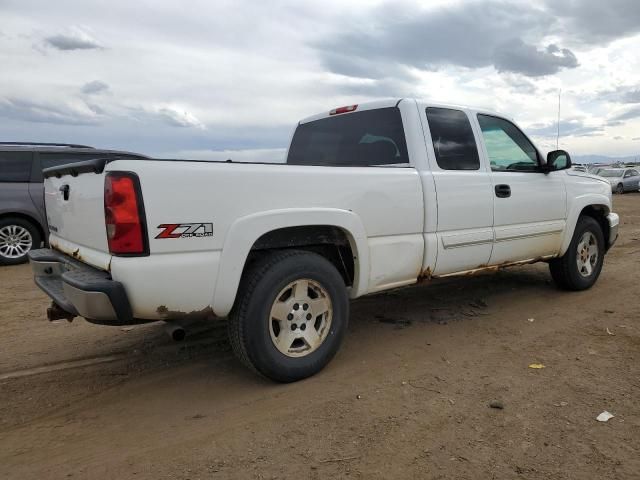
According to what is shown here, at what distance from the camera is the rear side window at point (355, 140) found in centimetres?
406

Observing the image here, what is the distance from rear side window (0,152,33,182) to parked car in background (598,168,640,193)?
28.7 m

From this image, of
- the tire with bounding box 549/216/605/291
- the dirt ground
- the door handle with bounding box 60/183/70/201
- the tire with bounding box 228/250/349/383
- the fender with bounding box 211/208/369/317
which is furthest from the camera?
the tire with bounding box 549/216/605/291

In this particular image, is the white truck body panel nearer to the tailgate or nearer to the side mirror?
the tailgate

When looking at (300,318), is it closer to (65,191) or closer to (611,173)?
(65,191)

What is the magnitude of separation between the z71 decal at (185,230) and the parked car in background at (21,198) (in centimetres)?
525

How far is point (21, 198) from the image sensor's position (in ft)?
25.1

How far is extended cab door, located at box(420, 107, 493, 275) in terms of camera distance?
3979 mm

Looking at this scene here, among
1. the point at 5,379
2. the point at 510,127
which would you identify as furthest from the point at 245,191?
the point at 510,127

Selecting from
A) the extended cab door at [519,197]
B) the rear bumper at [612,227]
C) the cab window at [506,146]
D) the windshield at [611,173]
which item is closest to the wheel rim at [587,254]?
the rear bumper at [612,227]

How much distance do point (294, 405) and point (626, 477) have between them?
1719 mm

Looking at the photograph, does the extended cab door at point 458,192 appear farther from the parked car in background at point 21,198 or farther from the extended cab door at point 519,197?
the parked car in background at point 21,198

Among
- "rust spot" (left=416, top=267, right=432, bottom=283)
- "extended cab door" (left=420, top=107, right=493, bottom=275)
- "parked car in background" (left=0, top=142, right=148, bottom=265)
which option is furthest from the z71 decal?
"parked car in background" (left=0, top=142, right=148, bottom=265)

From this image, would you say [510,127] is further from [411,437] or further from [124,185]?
[124,185]

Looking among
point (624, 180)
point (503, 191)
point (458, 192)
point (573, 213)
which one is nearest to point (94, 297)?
point (458, 192)
